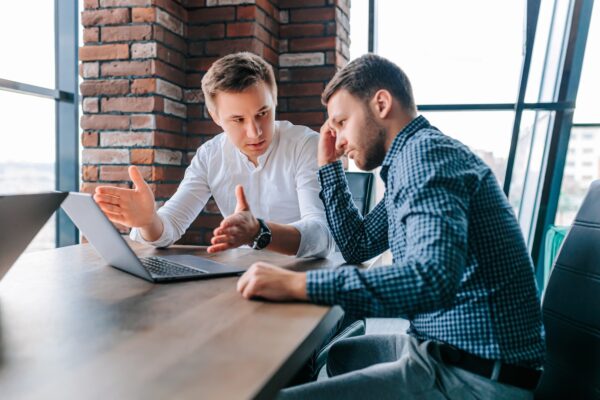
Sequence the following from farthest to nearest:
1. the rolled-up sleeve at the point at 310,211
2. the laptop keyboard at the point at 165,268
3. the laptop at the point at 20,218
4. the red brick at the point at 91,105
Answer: the red brick at the point at 91,105 < the rolled-up sleeve at the point at 310,211 < the laptop keyboard at the point at 165,268 < the laptop at the point at 20,218

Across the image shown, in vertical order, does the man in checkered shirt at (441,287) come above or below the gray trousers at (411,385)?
above

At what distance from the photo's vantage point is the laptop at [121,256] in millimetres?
1035

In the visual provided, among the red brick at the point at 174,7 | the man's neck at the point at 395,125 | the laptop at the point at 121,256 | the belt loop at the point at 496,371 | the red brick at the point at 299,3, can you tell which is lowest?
the belt loop at the point at 496,371

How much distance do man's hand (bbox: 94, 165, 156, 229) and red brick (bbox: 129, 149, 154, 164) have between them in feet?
3.48

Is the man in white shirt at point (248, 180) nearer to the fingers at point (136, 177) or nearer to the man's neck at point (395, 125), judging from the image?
the fingers at point (136, 177)

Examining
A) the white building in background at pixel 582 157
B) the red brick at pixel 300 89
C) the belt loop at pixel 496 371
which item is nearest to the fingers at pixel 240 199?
the belt loop at pixel 496 371

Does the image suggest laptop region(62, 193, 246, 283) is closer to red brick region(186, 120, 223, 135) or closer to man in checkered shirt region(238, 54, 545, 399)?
man in checkered shirt region(238, 54, 545, 399)

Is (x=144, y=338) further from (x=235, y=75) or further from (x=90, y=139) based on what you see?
(x=90, y=139)

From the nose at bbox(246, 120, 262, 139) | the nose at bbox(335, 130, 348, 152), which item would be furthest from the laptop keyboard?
the nose at bbox(246, 120, 262, 139)

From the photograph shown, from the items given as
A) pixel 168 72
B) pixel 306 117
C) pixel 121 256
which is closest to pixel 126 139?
pixel 168 72

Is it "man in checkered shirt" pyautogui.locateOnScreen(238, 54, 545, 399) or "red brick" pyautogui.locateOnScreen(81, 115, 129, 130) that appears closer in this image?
"man in checkered shirt" pyautogui.locateOnScreen(238, 54, 545, 399)

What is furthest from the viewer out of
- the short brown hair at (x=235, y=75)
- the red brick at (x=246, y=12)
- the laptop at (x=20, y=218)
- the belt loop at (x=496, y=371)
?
the red brick at (x=246, y=12)

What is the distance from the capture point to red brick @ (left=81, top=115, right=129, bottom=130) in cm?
254

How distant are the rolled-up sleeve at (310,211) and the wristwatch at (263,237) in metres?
0.09
